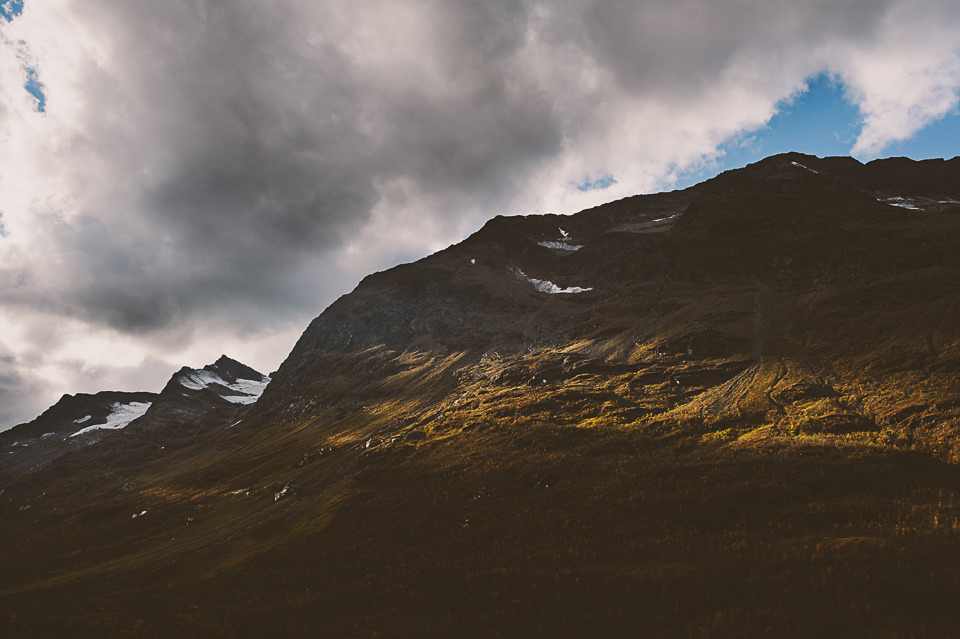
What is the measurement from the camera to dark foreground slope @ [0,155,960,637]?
28602 mm

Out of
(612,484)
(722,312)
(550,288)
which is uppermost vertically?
(550,288)

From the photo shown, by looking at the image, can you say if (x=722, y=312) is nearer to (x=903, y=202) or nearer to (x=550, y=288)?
(x=550, y=288)

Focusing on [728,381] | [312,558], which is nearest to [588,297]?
[728,381]

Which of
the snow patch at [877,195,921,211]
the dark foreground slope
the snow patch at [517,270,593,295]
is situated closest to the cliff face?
the dark foreground slope

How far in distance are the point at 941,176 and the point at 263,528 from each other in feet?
786

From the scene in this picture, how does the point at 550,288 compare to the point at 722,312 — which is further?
the point at 550,288

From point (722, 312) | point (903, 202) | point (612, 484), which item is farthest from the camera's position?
point (903, 202)

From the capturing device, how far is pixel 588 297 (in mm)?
150625

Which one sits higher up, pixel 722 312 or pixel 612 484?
pixel 722 312

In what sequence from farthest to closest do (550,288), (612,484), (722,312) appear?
(550,288) → (722,312) → (612,484)

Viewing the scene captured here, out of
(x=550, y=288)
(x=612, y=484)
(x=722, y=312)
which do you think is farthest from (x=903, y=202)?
(x=612, y=484)

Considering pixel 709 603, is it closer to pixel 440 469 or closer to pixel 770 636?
pixel 770 636

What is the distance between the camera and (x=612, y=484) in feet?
154

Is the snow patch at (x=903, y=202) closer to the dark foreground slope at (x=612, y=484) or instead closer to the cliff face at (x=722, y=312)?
the cliff face at (x=722, y=312)
